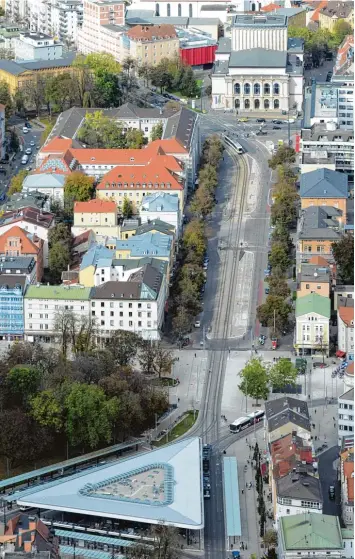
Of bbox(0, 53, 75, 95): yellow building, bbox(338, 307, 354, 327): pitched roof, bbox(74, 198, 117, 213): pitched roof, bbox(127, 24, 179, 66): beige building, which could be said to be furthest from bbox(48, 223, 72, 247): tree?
bbox(127, 24, 179, 66): beige building

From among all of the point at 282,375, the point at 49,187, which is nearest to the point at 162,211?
the point at 49,187

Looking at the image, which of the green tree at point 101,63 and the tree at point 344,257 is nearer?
the tree at point 344,257

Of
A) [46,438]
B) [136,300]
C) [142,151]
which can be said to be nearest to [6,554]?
[46,438]

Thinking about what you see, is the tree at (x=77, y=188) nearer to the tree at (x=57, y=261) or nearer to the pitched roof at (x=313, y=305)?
the tree at (x=57, y=261)

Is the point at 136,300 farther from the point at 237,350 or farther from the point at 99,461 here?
the point at 99,461

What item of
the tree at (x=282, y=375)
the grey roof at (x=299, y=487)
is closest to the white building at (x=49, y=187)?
the tree at (x=282, y=375)

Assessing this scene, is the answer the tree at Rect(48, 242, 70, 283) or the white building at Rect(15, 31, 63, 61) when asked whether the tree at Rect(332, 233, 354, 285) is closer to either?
the tree at Rect(48, 242, 70, 283)
